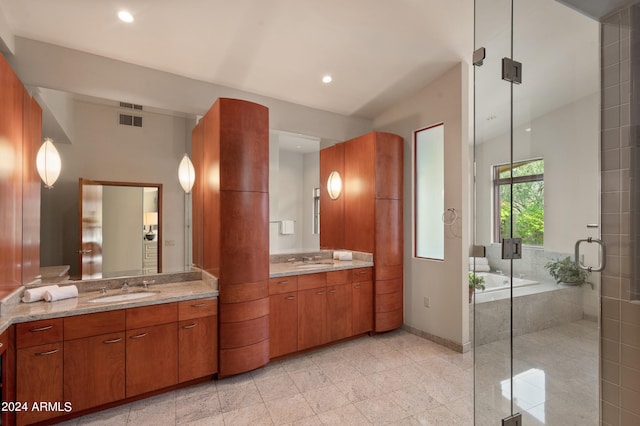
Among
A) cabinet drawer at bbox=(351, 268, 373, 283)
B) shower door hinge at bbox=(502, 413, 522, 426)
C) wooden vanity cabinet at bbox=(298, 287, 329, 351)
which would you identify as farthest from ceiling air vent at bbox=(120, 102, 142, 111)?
shower door hinge at bbox=(502, 413, 522, 426)

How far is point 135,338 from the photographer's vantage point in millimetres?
2281

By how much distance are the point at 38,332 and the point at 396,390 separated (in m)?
2.63

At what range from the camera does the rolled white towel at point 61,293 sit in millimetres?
2258

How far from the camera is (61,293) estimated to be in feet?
7.62

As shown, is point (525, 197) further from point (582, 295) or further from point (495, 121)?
point (582, 295)

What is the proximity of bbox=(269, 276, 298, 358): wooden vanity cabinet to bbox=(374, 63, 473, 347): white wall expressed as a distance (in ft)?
5.11

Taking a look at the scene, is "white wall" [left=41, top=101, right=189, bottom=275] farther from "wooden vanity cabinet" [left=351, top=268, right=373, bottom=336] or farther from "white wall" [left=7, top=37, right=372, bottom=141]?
"wooden vanity cabinet" [left=351, top=268, right=373, bottom=336]

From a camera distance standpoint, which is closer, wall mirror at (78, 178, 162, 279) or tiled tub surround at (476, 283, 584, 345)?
tiled tub surround at (476, 283, 584, 345)

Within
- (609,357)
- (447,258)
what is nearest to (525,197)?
(609,357)

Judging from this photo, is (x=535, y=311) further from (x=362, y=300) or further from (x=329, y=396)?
(x=362, y=300)

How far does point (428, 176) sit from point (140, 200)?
10.4ft

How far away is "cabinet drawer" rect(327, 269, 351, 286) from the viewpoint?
340 centimetres

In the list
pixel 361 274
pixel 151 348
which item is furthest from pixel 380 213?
pixel 151 348

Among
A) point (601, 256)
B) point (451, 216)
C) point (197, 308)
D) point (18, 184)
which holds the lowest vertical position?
point (197, 308)
